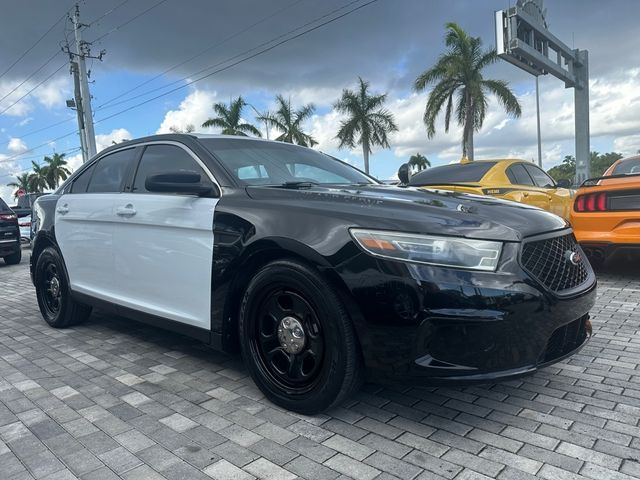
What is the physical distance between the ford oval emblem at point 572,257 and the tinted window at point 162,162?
217cm

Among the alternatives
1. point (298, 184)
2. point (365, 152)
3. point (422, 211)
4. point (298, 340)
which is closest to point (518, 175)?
point (298, 184)

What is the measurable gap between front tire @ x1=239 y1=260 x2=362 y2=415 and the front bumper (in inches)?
4.9

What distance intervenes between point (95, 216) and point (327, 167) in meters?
1.89

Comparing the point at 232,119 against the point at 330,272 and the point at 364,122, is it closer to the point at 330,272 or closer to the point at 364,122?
the point at 364,122

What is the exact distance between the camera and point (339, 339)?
2371 mm

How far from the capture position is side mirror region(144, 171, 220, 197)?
301cm

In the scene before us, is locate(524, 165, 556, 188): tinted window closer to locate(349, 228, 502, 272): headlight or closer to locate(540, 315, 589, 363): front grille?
locate(540, 315, 589, 363): front grille

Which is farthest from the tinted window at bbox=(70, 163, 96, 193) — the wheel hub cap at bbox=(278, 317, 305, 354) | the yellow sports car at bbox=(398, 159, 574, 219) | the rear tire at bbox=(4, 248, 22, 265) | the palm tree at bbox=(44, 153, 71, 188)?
the palm tree at bbox=(44, 153, 71, 188)

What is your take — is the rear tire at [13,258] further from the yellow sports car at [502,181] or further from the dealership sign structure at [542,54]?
the dealership sign structure at [542,54]

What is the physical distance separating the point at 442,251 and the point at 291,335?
0.92m

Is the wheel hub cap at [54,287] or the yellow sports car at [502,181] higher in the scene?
the yellow sports car at [502,181]

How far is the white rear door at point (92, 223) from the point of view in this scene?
12.8 feet

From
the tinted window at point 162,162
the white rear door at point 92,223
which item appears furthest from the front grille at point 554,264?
the white rear door at point 92,223

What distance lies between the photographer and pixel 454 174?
22.3 ft
